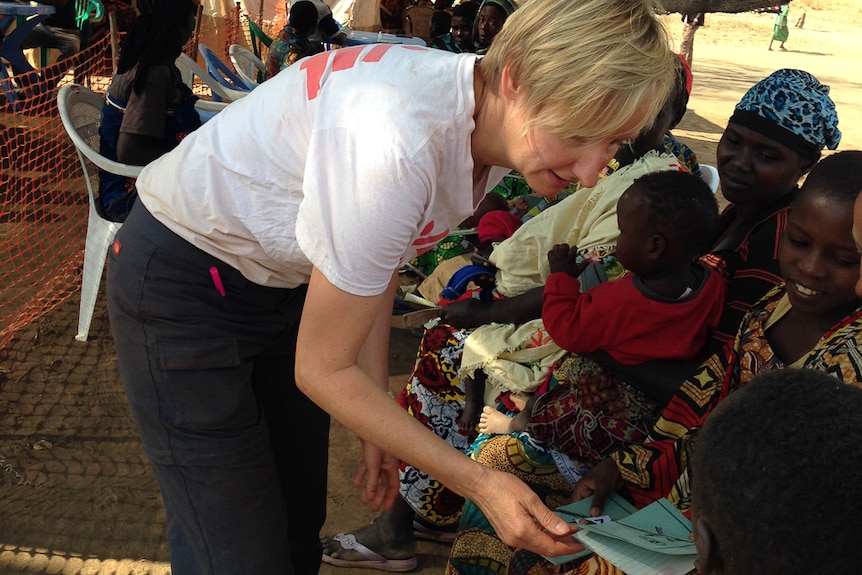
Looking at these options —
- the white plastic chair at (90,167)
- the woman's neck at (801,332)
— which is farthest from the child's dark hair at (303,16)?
the woman's neck at (801,332)

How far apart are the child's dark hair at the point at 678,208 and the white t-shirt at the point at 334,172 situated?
0.79 metres

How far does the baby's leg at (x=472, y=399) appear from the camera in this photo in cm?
285

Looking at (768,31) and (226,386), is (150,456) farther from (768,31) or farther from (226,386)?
(768,31)

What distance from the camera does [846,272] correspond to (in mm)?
1932

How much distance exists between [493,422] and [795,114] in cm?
146

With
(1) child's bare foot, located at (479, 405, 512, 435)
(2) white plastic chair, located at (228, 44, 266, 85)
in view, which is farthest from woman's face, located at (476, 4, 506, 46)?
(1) child's bare foot, located at (479, 405, 512, 435)

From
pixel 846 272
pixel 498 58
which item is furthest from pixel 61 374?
pixel 846 272

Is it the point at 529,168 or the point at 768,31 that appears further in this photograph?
the point at 768,31

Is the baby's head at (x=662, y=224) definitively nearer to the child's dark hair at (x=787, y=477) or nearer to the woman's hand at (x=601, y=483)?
the woman's hand at (x=601, y=483)

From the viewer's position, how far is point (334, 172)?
1.42 meters

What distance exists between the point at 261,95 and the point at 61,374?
10.0ft

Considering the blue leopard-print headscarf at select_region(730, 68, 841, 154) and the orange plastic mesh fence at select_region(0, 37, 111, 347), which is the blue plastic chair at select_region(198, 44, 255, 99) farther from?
the blue leopard-print headscarf at select_region(730, 68, 841, 154)

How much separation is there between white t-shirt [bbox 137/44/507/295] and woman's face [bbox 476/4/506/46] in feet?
15.1

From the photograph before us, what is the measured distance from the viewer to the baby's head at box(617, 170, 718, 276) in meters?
2.37
